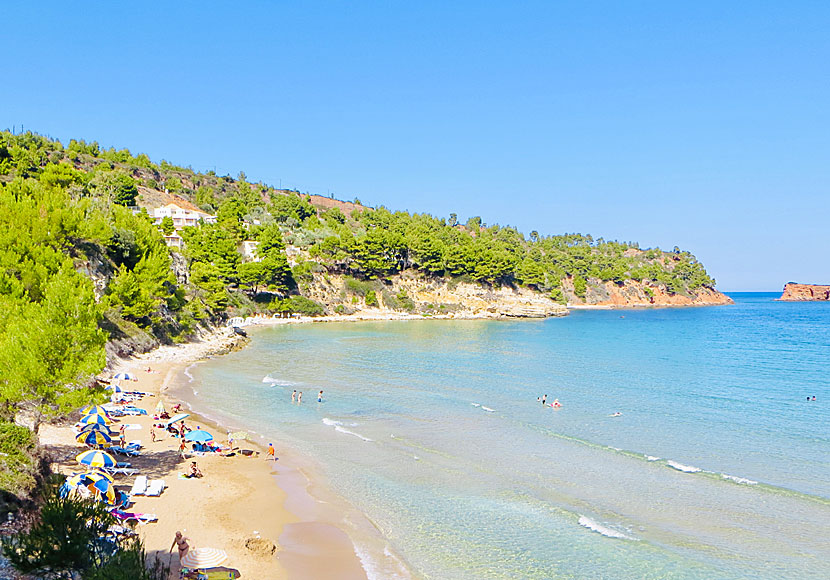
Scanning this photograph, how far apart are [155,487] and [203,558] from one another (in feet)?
20.7

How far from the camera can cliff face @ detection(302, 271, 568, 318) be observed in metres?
106

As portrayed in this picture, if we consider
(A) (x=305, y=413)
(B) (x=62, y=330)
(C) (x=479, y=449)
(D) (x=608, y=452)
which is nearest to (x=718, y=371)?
(D) (x=608, y=452)

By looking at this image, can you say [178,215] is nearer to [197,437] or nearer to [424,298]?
[424,298]

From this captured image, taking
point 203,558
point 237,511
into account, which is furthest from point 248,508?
point 203,558

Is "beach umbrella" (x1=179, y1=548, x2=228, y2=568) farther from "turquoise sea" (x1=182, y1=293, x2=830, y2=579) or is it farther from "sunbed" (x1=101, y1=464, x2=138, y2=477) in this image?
"sunbed" (x1=101, y1=464, x2=138, y2=477)

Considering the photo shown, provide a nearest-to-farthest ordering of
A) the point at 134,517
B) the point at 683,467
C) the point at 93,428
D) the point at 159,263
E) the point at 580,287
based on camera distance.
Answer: the point at 134,517 < the point at 93,428 < the point at 683,467 < the point at 159,263 < the point at 580,287

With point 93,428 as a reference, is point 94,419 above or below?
above

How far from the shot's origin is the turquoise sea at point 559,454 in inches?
633

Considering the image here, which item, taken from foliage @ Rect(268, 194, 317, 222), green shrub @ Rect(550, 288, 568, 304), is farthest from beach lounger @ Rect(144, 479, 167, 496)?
green shrub @ Rect(550, 288, 568, 304)

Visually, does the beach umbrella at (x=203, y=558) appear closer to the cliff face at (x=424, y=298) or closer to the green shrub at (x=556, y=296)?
the cliff face at (x=424, y=298)

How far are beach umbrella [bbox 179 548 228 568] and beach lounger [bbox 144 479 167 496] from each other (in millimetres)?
5591

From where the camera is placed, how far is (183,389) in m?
37.9

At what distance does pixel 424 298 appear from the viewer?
117 metres

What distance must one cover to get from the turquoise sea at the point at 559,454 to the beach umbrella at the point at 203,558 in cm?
390
